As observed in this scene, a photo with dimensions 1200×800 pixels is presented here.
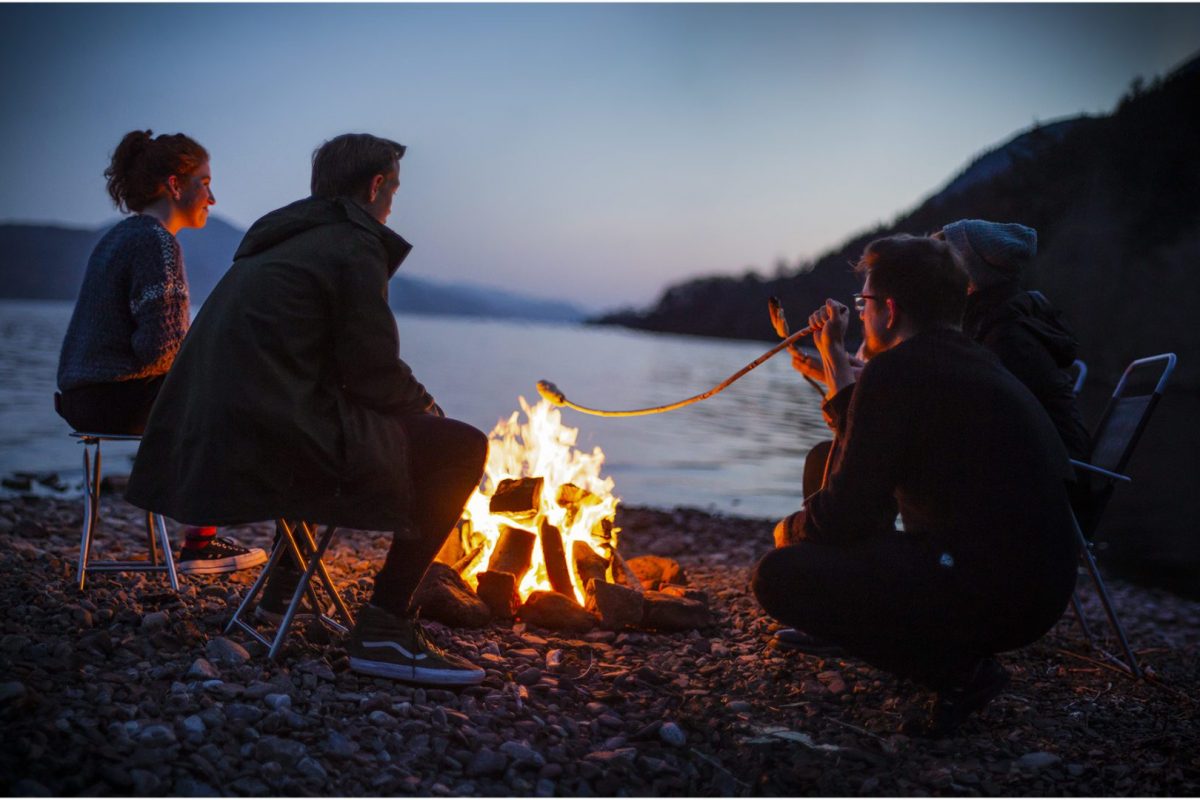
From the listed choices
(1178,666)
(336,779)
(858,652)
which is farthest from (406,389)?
(1178,666)

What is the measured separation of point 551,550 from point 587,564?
0.82 ft

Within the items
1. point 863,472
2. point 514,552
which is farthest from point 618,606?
point 863,472

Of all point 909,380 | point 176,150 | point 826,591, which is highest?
point 176,150

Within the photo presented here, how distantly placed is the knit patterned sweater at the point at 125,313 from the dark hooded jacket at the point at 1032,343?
4047mm

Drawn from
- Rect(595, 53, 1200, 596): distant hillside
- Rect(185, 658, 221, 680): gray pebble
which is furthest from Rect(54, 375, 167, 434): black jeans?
Rect(595, 53, 1200, 596): distant hillside

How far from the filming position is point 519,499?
16.8 ft

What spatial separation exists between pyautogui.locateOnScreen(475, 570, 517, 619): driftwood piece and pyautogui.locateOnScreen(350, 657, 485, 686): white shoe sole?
43.9 inches

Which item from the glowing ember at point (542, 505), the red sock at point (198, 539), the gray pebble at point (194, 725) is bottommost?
the gray pebble at point (194, 725)

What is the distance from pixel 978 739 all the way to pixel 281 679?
8.77 ft

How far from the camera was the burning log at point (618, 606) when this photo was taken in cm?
469

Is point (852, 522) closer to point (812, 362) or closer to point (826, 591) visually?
point (826, 591)

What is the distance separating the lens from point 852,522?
3232 millimetres

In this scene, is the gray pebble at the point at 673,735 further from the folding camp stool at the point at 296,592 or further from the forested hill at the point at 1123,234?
the forested hill at the point at 1123,234

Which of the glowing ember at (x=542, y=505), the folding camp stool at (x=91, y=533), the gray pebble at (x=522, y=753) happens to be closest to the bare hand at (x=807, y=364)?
the glowing ember at (x=542, y=505)
